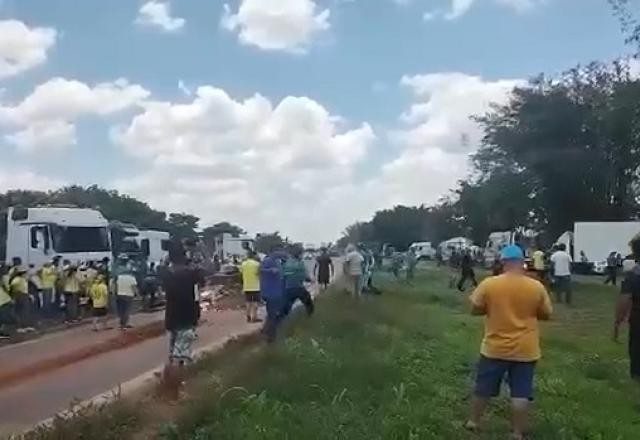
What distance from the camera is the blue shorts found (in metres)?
8.12

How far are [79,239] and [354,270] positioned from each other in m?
11.2

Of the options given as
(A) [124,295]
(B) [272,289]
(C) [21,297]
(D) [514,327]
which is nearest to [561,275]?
(A) [124,295]

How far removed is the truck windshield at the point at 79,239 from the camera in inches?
1251

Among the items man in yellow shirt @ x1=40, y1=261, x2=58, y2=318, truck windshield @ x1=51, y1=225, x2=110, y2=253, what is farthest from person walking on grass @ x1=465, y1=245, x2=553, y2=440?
truck windshield @ x1=51, y1=225, x2=110, y2=253

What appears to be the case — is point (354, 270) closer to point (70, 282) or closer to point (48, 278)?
point (70, 282)

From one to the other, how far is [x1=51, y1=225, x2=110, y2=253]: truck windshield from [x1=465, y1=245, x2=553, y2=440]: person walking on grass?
25.2 metres

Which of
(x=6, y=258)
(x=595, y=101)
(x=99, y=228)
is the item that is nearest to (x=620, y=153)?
(x=595, y=101)

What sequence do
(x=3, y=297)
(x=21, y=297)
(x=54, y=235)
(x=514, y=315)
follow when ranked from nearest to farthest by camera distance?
1. (x=514, y=315)
2. (x=3, y=297)
3. (x=21, y=297)
4. (x=54, y=235)

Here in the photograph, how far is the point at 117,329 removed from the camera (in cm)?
2155

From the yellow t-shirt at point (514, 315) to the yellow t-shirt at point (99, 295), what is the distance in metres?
14.7

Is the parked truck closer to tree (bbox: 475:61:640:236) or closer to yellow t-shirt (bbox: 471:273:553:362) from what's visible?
tree (bbox: 475:61:640:236)

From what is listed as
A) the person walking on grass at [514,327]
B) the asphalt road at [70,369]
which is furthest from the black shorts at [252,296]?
the person walking on grass at [514,327]

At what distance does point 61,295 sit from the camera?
79.1 feet

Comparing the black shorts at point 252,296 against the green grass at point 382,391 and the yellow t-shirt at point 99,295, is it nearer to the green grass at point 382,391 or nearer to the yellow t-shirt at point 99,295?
the yellow t-shirt at point 99,295
